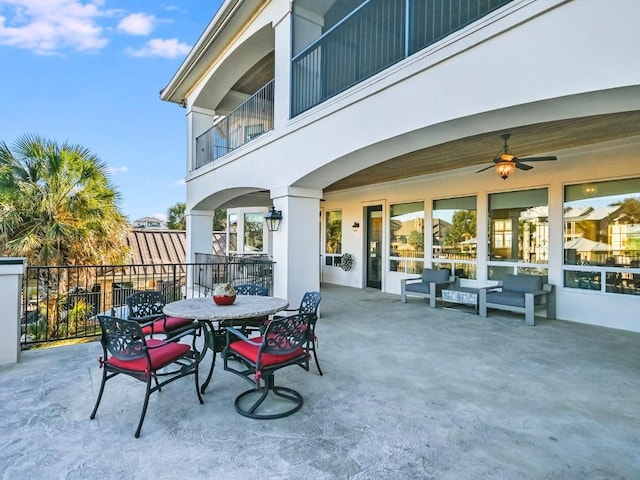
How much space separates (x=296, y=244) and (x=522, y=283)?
13.7 feet

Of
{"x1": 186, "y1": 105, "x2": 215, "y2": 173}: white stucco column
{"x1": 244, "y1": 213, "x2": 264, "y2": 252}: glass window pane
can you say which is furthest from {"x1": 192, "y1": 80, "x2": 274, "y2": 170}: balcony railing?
{"x1": 244, "y1": 213, "x2": 264, "y2": 252}: glass window pane

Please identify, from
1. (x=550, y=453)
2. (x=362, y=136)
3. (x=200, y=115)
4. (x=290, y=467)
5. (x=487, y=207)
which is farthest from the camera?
(x=200, y=115)

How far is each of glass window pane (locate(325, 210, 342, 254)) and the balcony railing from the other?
3813 mm

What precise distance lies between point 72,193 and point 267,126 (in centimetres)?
442

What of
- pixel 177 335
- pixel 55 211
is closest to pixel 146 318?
pixel 177 335

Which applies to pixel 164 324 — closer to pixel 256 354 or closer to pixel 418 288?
pixel 256 354

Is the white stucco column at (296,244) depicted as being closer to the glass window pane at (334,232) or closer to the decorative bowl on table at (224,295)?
the decorative bowl on table at (224,295)

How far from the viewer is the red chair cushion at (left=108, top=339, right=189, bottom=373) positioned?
2.66 m

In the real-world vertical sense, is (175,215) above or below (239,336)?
above

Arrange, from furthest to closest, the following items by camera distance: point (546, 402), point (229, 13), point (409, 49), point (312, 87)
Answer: point (229, 13) → point (312, 87) → point (409, 49) → point (546, 402)

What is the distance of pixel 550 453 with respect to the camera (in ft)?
7.51

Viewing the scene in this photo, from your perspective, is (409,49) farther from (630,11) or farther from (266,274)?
(266,274)

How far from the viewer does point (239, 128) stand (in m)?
8.62

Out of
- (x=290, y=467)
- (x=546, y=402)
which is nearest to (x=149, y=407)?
(x=290, y=467)
